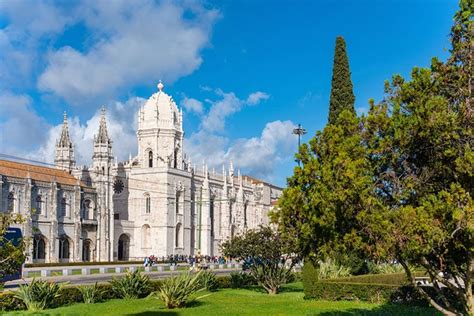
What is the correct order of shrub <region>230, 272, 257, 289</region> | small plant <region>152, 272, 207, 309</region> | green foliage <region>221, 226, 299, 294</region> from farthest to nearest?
1. shrub <region>230, 272, 257, 289</region>
2. green foliage <region>221, 226, 299, 294</region>
3. small plant <region>152, 272, 207, 309</region>

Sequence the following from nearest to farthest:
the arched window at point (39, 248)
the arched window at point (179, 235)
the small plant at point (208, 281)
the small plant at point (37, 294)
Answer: the small plant at point (37, 294) < the small plant at point (208, 281) < the arched window at point (39, 248) < the arched window at point (179, 235)

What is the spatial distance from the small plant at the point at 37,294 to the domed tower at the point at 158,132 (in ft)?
158

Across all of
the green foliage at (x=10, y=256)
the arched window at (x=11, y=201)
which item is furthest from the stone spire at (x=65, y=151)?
the green foliage at (x=10, y=256)

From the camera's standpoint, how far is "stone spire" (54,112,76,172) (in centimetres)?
6525

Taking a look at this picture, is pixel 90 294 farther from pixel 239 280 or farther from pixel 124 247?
pixel 124 247

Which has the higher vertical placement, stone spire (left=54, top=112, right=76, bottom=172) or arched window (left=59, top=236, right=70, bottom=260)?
stone spire (left=54, top=112, right=76, bottom=172)

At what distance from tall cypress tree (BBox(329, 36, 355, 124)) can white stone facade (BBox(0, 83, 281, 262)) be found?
97.6 feet

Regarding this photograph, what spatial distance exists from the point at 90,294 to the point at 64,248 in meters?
35.6

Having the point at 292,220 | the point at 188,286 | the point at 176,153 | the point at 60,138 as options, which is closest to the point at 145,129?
the point at 176,153

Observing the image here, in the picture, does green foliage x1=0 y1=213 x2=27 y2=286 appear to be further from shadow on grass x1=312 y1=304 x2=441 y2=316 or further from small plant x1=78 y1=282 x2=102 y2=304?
small plant x1=78 y1=282 x2=102 y2=304

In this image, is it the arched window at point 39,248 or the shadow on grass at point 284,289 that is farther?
the arched window at point 39,248

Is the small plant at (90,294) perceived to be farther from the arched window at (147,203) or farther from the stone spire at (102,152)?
the arched window at (147,203)

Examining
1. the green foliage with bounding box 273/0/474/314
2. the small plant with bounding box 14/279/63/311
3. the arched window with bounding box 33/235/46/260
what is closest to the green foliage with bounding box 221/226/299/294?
the small plant with bounding box 14/279/63/311

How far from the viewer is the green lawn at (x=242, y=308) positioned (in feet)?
67.3
